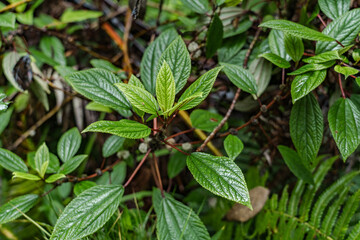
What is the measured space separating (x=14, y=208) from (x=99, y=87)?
0.41 metres

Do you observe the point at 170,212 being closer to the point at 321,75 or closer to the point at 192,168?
the point at 192,168

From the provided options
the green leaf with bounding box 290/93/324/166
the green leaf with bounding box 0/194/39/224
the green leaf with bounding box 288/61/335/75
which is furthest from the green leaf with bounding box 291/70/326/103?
the green leaf with bounding box 0/194/39/224

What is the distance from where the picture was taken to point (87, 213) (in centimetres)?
72

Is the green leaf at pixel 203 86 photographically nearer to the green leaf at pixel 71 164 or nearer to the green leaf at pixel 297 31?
the green leaf at pixel 297 31

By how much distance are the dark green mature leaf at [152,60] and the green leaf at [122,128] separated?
0.22 m

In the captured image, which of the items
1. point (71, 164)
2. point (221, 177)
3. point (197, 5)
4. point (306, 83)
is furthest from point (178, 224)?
Result: point (197, 5)

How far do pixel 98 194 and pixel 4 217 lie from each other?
0.27 metres

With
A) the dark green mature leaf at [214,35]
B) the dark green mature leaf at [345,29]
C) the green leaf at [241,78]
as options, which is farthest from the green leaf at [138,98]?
the dark green mature leaf at [345,29]

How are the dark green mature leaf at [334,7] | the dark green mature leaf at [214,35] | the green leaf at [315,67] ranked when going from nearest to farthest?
the green leaf at [315,67] < the dark green mature leaf at [334,7] < the dark green mature leaf at [214,35]

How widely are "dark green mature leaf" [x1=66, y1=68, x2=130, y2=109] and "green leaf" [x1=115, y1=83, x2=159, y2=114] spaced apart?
0.42 ft

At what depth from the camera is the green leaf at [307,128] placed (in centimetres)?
83

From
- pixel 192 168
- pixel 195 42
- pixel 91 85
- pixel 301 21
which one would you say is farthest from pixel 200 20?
pixel 192 168

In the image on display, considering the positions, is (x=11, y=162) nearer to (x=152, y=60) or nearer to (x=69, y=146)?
(x=69, y=146)

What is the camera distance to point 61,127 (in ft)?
4.92
